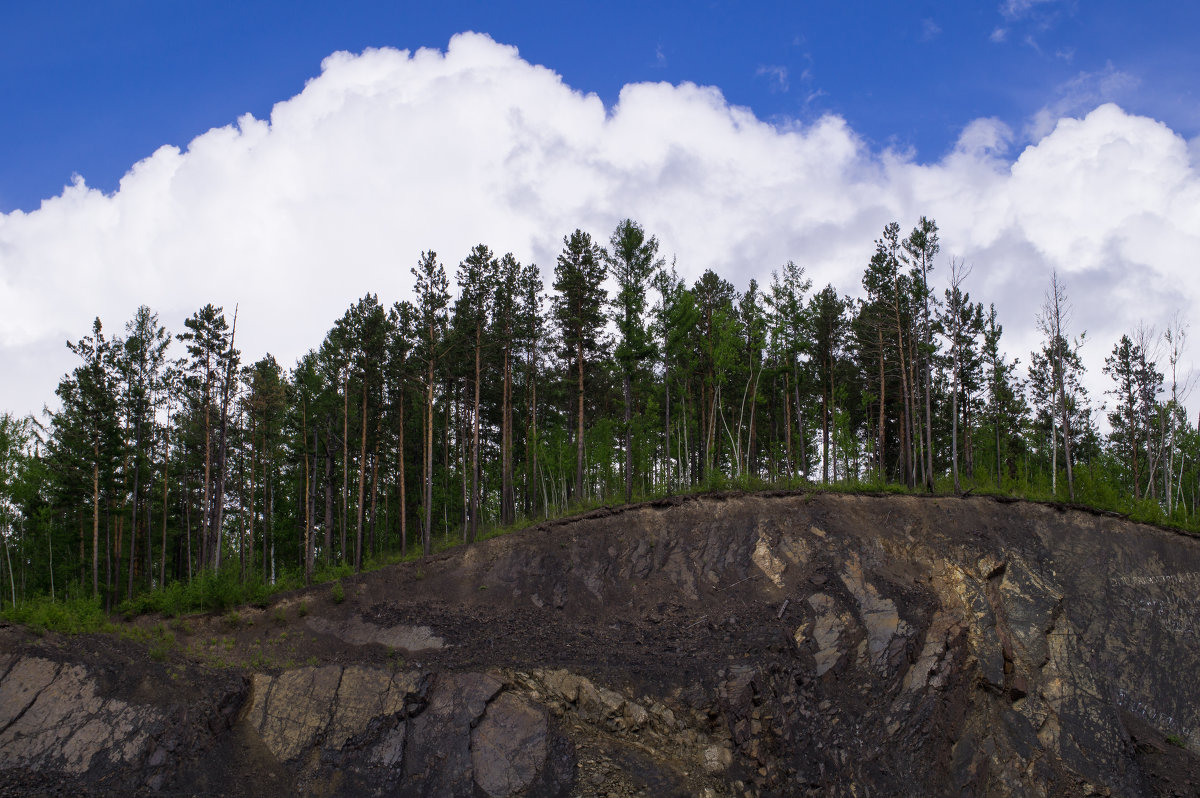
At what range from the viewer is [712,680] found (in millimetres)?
19891

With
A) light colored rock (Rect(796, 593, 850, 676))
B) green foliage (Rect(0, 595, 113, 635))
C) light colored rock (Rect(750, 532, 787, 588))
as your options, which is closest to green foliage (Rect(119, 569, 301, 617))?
green foliage (Rect(0, 595, 113, 635))

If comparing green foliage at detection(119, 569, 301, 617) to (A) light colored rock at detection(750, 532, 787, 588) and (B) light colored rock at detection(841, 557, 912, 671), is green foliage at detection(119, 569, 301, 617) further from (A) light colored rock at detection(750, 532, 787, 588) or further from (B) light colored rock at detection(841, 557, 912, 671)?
(B) light colored rock at detection(841, 557, 912, 671)

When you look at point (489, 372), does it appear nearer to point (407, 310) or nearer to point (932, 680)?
point (407, 310)

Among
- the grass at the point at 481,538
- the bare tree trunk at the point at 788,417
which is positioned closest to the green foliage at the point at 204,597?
the grass at the point at 481,538

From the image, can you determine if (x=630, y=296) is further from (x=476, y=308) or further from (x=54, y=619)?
(x=54, y=619)

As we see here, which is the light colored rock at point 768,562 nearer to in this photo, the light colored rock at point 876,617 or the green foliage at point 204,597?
the light colored rock at point 876,617

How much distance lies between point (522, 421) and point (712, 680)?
25671 mm

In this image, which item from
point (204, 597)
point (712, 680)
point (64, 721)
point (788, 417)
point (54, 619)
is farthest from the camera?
point (788, 417)

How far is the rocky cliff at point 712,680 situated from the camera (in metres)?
18.0

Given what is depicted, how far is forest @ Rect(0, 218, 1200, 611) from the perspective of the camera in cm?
3406

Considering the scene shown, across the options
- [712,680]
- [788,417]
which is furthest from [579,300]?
[712,680]

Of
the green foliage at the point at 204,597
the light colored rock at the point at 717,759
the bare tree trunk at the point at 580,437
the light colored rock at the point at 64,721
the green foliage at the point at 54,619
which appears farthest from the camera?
the bare tree trunk at the point at 580,437

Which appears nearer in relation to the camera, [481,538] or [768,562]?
[768,562]

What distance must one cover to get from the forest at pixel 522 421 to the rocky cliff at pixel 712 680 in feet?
14.9
